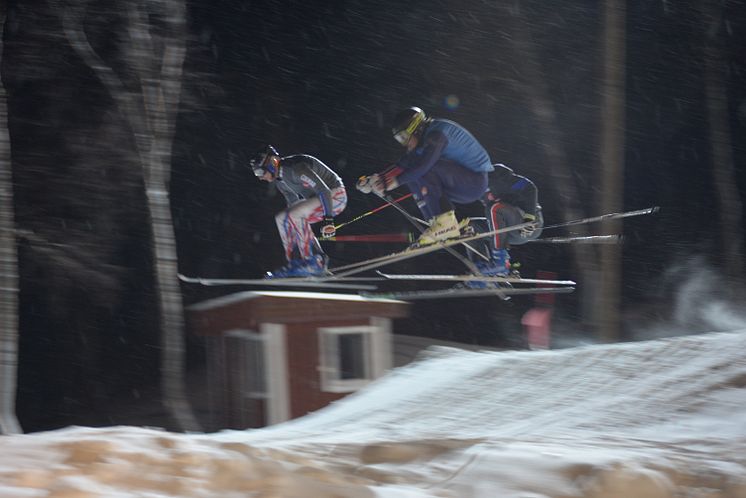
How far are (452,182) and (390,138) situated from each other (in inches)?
225

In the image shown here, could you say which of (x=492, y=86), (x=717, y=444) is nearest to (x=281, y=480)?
(x=717, y=444)

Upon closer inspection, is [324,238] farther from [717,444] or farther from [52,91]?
[717,444]

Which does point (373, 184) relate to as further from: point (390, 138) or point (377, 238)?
point (390, 138)

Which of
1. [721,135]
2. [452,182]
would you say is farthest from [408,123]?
[721,135]

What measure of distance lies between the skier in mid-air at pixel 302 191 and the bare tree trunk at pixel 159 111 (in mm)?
1704

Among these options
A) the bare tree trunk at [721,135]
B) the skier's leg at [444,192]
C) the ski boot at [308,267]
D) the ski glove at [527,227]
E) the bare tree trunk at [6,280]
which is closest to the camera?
the bare tree trunk at [6,280]

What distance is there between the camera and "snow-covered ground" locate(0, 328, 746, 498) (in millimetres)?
3984

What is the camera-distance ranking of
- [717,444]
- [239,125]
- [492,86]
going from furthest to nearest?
→ [492,86]
[239,125]
[717,444]

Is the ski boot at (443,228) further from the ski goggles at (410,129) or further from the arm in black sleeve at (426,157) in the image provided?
the ski goggles at (410,129)

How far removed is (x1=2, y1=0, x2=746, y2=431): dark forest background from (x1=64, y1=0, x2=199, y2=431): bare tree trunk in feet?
2.40

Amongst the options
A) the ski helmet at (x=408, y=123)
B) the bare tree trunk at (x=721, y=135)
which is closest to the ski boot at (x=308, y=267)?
the ski helmet at (x=408, y=123)

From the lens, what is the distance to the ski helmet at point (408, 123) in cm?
1491

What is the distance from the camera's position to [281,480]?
4.09 meters

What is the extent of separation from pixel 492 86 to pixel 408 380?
13827 millimetres
